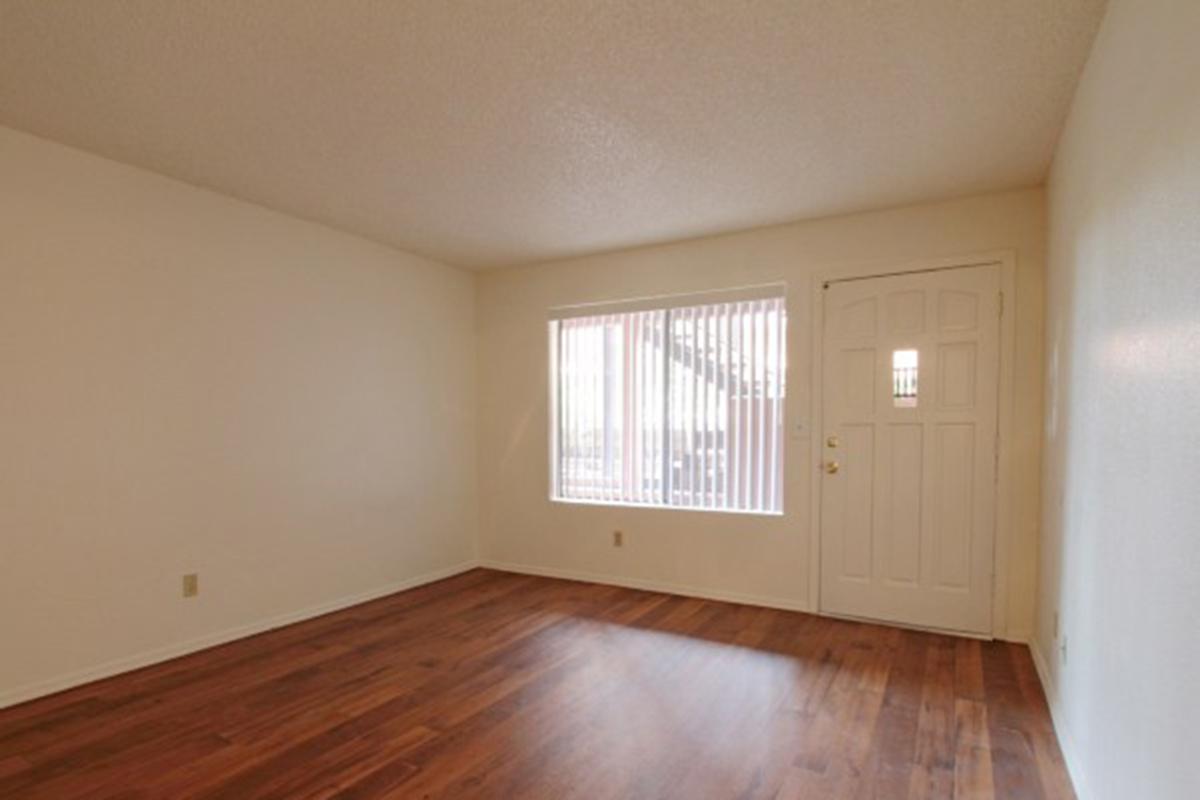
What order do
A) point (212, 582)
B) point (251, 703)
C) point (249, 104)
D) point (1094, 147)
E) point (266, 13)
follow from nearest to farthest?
point (266, 13), point (1094, 147), point (249, 104), point (251, 703), point (212, 582)

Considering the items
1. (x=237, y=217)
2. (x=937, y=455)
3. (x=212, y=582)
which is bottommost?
(x=212, y=582)

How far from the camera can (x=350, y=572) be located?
416cm

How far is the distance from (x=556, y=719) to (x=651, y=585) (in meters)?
2.02

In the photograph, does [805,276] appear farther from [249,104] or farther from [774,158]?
[249,104]

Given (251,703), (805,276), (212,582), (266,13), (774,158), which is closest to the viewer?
(266,13)

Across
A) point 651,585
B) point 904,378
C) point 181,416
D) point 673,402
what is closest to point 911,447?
point 904,378

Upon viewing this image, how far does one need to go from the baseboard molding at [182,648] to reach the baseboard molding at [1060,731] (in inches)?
152

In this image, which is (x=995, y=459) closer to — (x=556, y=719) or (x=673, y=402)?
(x=673, y=402)

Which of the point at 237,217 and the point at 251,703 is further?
the point at 237,217

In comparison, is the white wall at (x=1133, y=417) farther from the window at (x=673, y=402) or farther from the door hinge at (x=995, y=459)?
the window at (x=673, y=402)

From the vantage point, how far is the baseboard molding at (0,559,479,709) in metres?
2.69

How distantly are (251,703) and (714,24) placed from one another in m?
3.23

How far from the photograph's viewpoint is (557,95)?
93.9 inches

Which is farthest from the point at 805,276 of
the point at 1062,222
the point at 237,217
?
the point at 237,217
